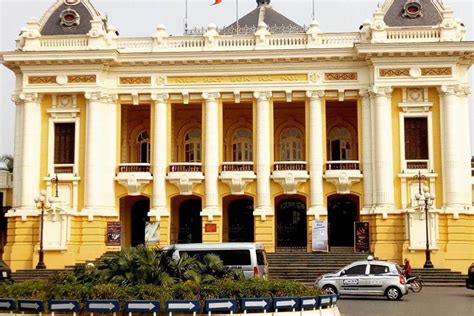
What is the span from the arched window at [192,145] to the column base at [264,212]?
5.92 m

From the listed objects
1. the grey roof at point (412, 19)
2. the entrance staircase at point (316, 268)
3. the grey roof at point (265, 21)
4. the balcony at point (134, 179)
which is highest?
the grey roof at point (265, 21)

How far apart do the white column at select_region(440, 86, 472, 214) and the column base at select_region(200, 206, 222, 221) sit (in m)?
11.6

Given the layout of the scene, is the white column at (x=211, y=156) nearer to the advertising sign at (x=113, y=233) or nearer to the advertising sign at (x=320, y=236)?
the advertising sign at (x=113, y=233)

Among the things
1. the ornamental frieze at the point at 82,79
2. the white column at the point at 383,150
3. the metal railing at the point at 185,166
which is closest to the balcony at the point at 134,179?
the metal railing at the point at 185,166

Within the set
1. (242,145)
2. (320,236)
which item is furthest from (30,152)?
(320,236)

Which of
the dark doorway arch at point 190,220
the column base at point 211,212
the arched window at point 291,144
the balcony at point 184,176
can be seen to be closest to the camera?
the column base at point 211,212

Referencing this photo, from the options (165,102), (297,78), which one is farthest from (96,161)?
(297,78)

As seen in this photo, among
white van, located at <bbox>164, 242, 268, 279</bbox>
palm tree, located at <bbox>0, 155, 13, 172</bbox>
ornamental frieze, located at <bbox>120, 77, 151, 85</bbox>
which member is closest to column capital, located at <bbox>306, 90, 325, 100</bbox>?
ornamental frieze, located at <bbox>120, 77, 151, 85</bbox>

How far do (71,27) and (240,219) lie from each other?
46.9 ft

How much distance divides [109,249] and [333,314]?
23.2 m

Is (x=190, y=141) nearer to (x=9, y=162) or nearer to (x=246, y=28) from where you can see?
(x=246, y=28)

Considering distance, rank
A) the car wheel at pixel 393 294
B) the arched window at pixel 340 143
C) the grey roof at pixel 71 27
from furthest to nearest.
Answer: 1. the arched window at pixel 340 143
2. the grey roof at pixel 71 27
3. the car wheel at pixel 393 294

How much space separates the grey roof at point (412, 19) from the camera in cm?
4028

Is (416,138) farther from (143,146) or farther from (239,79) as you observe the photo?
(143,146)
